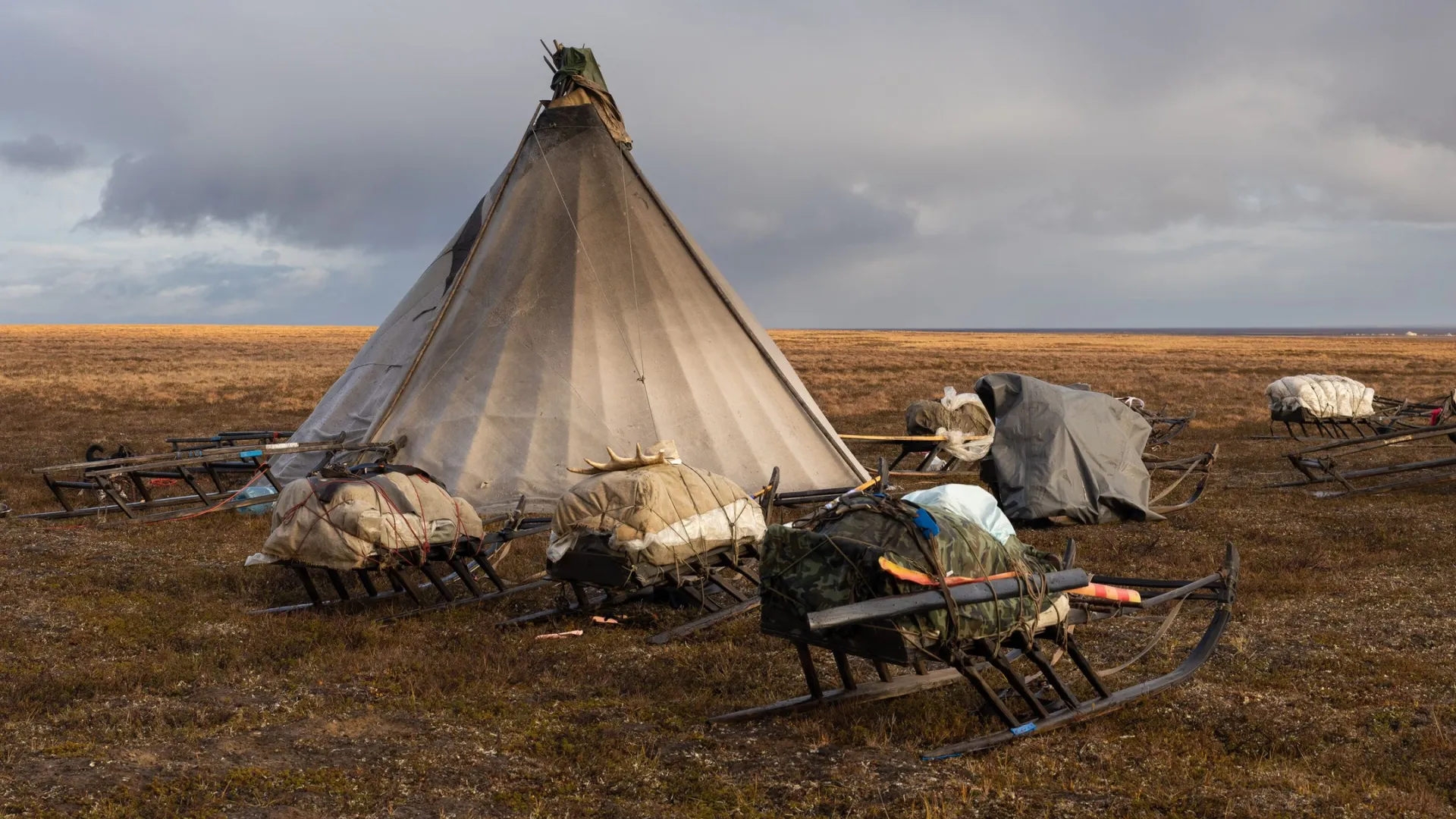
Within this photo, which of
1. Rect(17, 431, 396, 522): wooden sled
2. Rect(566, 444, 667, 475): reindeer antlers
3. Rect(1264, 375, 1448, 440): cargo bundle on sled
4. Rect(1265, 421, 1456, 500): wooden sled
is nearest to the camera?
Rect(566, 444, 667, 475): reindeer antlers

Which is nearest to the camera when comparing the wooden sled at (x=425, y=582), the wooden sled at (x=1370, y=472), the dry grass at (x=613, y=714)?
the dry grass at (x=613, y=714)

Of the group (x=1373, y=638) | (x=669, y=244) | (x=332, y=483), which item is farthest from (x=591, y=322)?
(x=1373, y=638)

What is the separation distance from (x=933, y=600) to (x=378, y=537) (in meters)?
4.83

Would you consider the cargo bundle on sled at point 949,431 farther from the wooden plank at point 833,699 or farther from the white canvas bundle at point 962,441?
the wooden plank at point 833,699

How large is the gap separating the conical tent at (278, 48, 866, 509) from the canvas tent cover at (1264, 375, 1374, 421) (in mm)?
11810

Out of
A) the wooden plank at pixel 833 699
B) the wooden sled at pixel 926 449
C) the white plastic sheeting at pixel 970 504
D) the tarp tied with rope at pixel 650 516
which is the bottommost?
the wooden plank at pixel 833 699

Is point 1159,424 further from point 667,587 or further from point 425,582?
point 425,582

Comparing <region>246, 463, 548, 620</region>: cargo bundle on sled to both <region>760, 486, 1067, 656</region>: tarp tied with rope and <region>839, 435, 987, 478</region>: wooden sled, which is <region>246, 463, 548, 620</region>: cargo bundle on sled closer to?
<region>760, 486, 1067, 656</region>: tarp tied with rope

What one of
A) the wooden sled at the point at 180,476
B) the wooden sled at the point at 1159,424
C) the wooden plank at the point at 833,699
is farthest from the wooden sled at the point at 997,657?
the wooden sled at the point at 1159,424

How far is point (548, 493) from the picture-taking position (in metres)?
13.4

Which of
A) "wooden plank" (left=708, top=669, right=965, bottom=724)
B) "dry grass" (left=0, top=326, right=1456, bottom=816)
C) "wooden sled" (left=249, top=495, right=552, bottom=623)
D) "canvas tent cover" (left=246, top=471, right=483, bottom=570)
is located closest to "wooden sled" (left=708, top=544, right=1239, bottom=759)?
"wooden plank" (left=708, top=669, right=965, bottom=724)

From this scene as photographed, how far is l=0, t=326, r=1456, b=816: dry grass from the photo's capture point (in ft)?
19.9

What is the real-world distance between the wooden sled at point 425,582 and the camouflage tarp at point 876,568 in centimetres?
390

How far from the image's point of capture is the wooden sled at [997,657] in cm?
610
